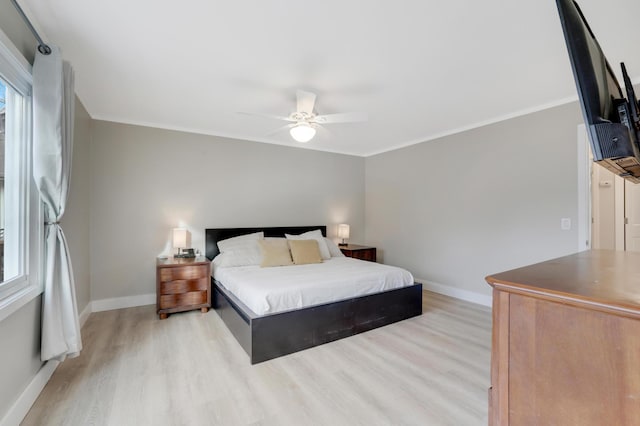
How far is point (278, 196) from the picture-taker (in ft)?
15.8

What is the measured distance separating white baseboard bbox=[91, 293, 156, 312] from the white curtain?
5.81 feet

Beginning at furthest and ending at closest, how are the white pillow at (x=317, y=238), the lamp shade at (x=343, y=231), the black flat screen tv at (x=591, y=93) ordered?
the lamp shade at (x=343, y=231)
the white pillow at (x=317, y=238)
the black flat screen tv at (x=591, y=93)

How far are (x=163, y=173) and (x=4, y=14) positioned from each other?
2436mm

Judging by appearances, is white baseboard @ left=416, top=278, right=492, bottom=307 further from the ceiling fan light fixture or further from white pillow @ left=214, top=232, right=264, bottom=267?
the ceiling fan light fixture

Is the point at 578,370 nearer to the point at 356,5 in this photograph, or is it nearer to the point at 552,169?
the point at 356,5

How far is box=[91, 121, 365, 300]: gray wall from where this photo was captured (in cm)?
362

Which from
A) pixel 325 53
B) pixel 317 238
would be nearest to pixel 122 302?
pixel 317 238

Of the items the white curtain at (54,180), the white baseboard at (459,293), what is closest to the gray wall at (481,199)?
the white baseboard at (459,293)

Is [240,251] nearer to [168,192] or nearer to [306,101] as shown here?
[168,192]

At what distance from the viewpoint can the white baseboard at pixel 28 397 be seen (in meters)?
1.62

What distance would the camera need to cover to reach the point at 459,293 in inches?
161

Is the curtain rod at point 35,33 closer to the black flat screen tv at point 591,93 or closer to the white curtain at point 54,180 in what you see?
the white curtain at point 54,180

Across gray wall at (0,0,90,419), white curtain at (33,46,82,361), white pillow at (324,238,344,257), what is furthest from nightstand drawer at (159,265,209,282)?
white pillow at (324,238,344,257)

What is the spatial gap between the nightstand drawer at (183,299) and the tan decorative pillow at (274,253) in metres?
0.82
